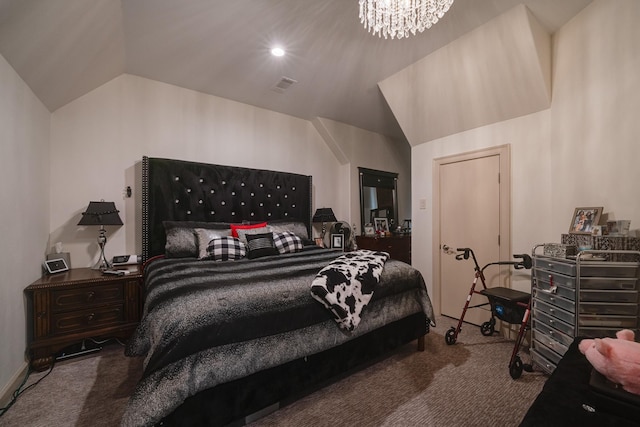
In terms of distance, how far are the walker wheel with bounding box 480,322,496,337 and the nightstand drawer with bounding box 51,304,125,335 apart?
3403 mm

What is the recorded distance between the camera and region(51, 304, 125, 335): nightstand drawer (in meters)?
2.06

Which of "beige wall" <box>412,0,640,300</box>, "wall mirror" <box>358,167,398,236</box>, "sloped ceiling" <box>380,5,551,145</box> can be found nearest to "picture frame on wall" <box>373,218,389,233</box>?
"wall mirror" <box>358,167,398,236</box>

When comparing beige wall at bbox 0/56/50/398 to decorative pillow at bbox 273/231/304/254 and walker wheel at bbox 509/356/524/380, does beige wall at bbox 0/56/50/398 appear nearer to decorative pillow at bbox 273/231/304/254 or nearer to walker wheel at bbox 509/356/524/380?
decorative pillow at bbox 273/231/304/254

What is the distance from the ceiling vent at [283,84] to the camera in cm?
299

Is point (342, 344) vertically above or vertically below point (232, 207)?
below

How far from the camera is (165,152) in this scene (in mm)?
3061

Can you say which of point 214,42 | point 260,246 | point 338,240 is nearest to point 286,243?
point 260,246

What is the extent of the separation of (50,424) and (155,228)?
172 cm

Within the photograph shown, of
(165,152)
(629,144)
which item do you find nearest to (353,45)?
(629,144)

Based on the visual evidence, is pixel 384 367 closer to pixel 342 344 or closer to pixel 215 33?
pixel 342 344

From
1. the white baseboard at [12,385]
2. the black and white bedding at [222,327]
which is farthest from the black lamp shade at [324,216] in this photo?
the white baseboard at [12,385]

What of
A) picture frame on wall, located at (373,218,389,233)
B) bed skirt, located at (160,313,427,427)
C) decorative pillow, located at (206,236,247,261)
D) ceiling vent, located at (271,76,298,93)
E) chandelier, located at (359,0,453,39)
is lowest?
bed skirt, located at (160,313,427,427)

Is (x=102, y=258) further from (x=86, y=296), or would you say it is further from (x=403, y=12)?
(x=403, y=12)

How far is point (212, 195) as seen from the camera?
3188 millimetres
